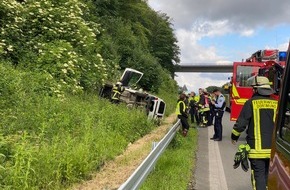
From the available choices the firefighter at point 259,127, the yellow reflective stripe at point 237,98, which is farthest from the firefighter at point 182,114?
the firefighter at point 259,127

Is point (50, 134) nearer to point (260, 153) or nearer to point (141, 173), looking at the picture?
point (141, 173)

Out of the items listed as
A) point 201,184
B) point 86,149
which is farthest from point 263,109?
point 86,149

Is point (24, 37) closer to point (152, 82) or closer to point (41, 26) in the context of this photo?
point (41, 26)

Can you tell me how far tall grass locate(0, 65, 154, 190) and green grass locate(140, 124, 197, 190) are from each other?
3.91 ft

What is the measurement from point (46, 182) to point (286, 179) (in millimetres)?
4238

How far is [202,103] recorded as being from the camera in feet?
61.0

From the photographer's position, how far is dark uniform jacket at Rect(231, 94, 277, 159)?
213 inches

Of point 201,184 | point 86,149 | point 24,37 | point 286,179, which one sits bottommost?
point 201,184

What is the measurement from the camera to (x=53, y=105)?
31.8 feet

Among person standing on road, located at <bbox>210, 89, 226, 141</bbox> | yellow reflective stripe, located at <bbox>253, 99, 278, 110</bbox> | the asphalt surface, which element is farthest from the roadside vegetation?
yellow reflective stripe, located at <bbox>253, 99, 278, 110</bbox>

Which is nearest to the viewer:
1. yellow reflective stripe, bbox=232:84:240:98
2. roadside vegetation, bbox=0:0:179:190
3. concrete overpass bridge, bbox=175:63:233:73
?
roadside vegetation, bbox=0:0:179:190

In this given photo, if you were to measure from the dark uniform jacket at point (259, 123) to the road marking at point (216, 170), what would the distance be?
2.38 metres

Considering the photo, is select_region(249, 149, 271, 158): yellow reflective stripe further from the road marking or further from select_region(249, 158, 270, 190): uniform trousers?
the road marking

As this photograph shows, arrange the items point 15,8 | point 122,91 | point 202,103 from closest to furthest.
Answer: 1. point 15,8
2. point 122,91
3. point 202,103
